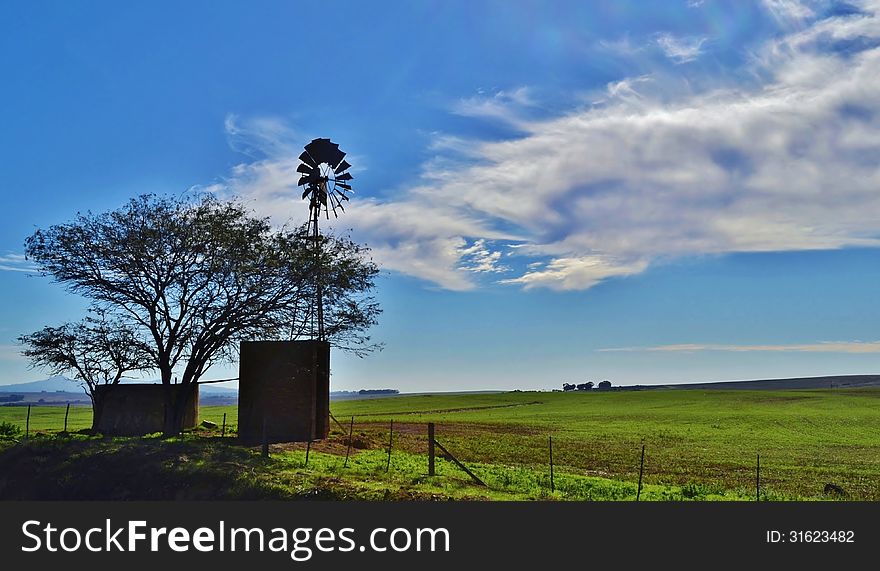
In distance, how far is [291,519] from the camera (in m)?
17.3

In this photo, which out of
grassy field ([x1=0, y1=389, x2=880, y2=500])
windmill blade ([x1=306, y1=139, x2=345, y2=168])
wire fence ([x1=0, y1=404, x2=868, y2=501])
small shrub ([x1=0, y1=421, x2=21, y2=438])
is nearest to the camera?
grassy field ([x1=0, y1=389, x2=880, y2=500])

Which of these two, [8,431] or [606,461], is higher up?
[8,431]

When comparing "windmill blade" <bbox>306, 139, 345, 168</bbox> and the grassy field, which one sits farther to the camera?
"windmill blade" <bbox>306, 139, 345, 168</bbox>

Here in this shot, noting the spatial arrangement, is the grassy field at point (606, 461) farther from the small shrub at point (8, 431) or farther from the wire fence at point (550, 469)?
the small shrub at point (8, 431)

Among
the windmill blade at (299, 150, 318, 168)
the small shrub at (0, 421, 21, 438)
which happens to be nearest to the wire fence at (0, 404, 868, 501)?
the small shrub at (0, 421, 21, 438)

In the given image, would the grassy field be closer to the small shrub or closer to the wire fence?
the wire fence

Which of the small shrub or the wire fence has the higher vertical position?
the small shrub

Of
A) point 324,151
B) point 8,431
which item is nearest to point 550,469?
point 324,151

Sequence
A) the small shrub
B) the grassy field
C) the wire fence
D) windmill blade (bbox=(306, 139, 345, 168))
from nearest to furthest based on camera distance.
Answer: the grassy field → the wire fence → the small shrub → windmill blade (bbox=(306, 139, 345, 168))

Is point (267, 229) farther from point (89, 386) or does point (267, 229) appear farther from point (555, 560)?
point (555, 560)

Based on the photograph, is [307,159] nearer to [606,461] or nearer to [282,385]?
[282,385]

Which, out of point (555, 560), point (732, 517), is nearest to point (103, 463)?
point (555, 560)

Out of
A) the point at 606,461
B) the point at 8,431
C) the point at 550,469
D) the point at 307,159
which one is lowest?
the point at 606,461

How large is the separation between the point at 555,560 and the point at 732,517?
204 inches
